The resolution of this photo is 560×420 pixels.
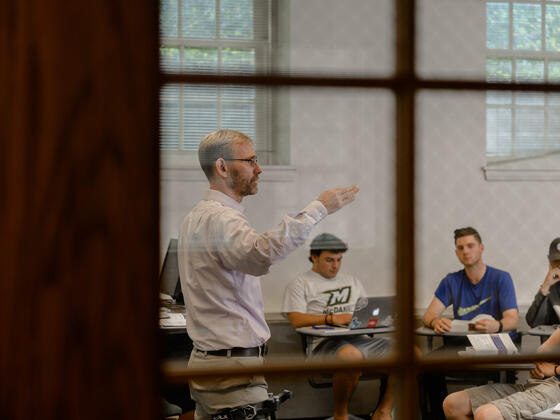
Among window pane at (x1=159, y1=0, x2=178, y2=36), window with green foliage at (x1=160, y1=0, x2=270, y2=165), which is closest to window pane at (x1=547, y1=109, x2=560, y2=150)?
window with green foliage at (x1=160, y1=0, x2=270, y2=165)

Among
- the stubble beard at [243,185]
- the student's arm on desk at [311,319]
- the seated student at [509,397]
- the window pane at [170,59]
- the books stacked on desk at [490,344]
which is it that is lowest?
the seated student at [509,397]

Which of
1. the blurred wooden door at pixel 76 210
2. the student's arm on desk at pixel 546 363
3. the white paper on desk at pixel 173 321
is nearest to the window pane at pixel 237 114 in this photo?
the blurred wooden door at pixel 76 210

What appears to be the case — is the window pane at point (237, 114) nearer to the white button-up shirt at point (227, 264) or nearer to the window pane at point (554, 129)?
the white button-up shirt at point (227, 264)

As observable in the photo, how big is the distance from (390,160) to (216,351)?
29 centimetres

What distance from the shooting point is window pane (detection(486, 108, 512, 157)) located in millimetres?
761

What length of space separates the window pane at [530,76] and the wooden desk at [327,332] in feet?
1.00

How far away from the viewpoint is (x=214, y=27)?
74 cm

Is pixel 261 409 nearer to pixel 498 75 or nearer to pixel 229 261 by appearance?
pixel 229 261

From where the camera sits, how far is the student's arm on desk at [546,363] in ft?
2.47

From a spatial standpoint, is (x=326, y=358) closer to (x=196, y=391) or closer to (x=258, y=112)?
(x=196, y=391)

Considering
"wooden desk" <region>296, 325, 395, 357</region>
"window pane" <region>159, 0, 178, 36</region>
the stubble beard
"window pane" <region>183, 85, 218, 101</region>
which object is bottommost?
"wooden desk" <region>296, 325, 395, 357</region>

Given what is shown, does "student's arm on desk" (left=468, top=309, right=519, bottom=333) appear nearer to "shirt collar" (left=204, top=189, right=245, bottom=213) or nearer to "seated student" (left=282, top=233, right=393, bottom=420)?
"seated student" (left=282, top=233, right=393, bottom=420)

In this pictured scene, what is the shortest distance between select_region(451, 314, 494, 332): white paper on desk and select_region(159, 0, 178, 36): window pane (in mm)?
471

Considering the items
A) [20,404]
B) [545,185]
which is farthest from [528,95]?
[20,404]
